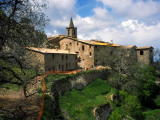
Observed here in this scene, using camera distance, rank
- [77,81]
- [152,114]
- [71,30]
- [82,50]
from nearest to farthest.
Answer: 1. [77,81]
2. [152,114]
3. [82,50]
4. [71,30]

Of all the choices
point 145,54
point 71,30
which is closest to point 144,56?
point 145,54

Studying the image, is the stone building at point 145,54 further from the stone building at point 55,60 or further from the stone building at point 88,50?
the stone building at point 55,60

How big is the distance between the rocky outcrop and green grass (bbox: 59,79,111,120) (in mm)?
612

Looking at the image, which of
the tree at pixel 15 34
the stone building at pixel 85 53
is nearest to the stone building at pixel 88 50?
A: the stone building at pixel 85 53

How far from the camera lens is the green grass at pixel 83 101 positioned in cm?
2244

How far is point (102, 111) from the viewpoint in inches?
1078

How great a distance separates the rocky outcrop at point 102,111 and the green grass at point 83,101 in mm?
612

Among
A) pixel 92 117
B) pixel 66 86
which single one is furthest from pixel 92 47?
pixel 92 117

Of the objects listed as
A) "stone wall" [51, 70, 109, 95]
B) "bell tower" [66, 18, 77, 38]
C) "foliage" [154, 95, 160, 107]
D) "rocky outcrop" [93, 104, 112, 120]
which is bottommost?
"foliage" [154, 95, 160, 107]

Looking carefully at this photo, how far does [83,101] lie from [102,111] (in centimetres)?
315

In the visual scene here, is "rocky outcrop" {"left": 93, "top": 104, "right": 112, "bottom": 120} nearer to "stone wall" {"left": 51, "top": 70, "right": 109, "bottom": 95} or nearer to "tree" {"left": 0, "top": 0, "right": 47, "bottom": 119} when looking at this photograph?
"stone wall" {"left": 51, "top": 70, "right": 109, "bottom": 95}

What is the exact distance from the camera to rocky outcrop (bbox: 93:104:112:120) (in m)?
25.3

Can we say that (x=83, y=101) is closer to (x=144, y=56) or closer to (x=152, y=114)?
(x=152, y=114)

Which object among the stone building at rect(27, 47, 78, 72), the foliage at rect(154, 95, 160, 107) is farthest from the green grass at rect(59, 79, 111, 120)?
the foliage at rect(154, 95, 160, 107)
